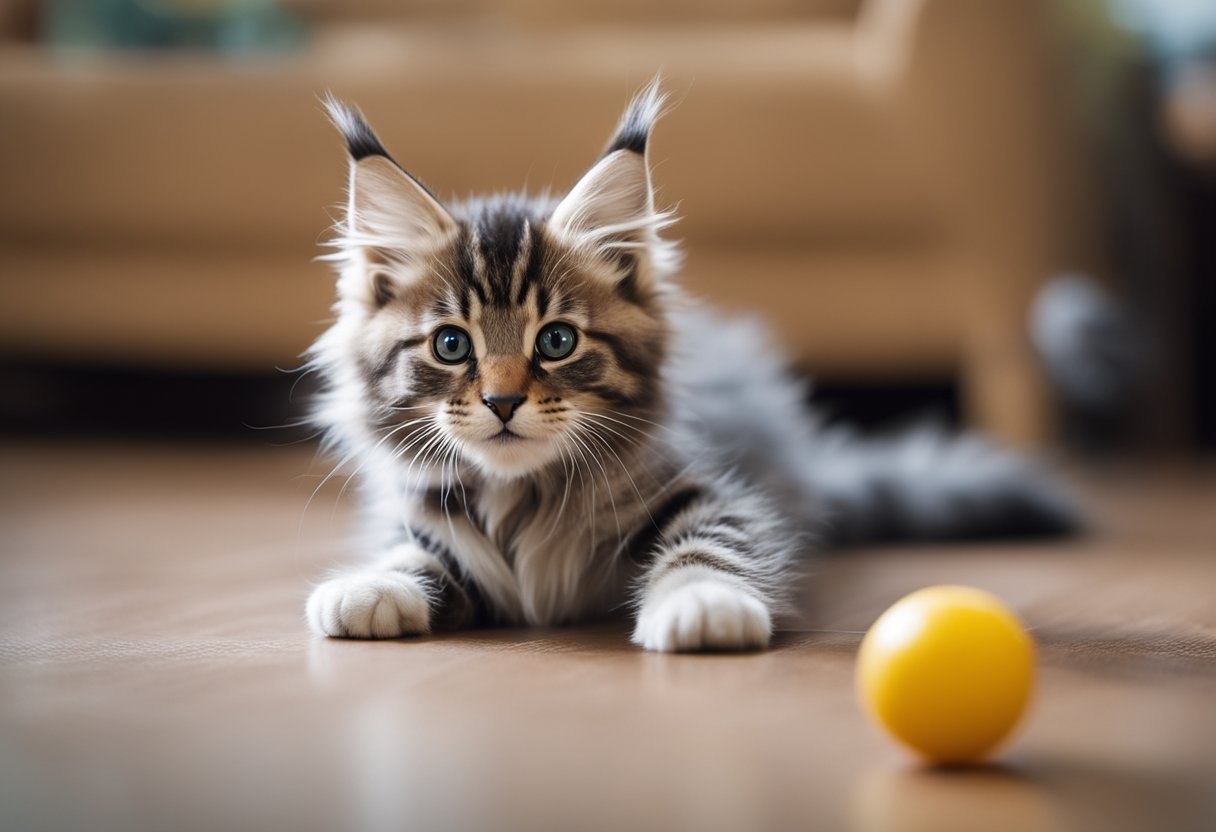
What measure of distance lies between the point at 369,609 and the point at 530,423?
30 cm

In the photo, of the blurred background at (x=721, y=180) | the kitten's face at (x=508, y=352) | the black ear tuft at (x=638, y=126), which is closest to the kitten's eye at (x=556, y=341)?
the kitten's face at (x=508, y=352)

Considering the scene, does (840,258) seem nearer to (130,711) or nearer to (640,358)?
(640,358)

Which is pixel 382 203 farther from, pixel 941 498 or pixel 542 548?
pixel 941 498

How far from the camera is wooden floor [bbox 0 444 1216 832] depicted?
96 centimetres

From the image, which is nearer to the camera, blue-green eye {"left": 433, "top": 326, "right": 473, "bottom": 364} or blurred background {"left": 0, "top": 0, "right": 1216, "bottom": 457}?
blue-green eye {"left": 433, "top": 326, "right": 473, "bottom": 364}

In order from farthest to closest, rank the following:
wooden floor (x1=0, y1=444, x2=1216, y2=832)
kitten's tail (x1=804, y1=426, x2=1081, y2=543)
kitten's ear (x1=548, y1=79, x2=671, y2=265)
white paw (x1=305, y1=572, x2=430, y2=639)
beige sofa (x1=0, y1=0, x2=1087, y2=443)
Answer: beige sofa (x1=0, y1=0, x2=1087, y2=443)
kitten's tail (x1=804, y1=426, x2=1081, y2=543)
kitten's ear (x1=548, y1=79, x2=671, y2=265)
white paw (x1=305, y1=572, x2=430, y2=639)
wooden floor (x1=0, y1=444, x2=1216, y2=832)

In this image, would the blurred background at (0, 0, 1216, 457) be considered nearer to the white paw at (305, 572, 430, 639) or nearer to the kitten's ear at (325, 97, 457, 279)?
the kitten's ear at (325, 97, 457, 279)

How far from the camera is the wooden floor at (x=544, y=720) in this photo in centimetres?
96

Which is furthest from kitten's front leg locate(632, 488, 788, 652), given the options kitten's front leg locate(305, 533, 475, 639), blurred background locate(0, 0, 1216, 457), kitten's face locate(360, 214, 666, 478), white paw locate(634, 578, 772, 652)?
blurred background locate(0, 0, 1216, 457)

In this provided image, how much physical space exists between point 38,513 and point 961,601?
7.09 feet

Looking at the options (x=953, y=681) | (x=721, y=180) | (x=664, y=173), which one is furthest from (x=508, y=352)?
(x=721, y=180)

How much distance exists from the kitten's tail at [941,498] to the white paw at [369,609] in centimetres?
103

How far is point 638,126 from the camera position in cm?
164

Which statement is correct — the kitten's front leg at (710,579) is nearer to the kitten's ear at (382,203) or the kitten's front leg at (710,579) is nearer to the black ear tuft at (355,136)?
the kitten's ear at (382,203)
